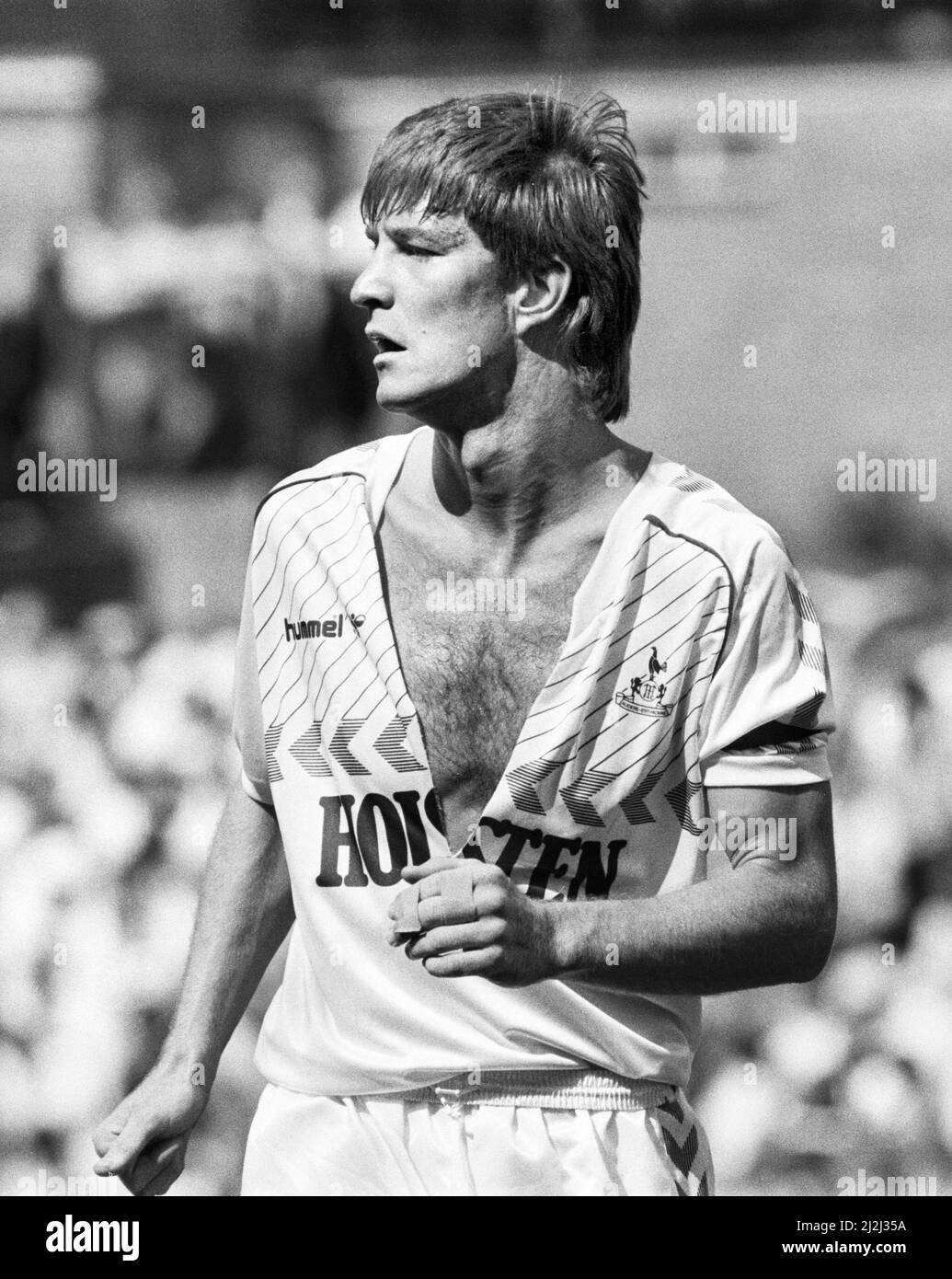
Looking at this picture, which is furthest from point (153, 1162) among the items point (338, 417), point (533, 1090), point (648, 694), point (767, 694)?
point (338, 417)

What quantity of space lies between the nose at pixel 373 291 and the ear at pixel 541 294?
0.66 ft

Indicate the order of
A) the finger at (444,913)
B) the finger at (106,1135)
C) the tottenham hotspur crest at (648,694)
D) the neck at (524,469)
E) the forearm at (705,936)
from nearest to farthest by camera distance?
the finger at (444,913), the forearm at (705,936), the finger at (106,1135), the tottenham hotspur crest at (648,694), the neck at (524,469)

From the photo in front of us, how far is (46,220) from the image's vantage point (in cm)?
419

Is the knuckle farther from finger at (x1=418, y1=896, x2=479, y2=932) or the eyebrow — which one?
the eyebrow

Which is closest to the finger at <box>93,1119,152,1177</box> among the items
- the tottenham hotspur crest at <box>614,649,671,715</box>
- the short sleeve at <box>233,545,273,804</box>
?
the short sleeve at <box>233,545,273,804</box>

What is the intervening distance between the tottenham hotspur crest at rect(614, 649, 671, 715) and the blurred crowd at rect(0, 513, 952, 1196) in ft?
6.20

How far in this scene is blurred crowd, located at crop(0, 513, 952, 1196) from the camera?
4.06 m

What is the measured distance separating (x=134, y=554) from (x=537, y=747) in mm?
2172

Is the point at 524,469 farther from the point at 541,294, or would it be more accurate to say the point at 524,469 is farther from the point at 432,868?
the point at 432,868

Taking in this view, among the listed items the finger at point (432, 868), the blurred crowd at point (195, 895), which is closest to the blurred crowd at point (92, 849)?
the blurred crowd at point (195, 895)

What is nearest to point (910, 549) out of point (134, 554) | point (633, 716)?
point (134, 554)

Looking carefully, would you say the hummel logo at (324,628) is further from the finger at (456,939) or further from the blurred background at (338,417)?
the blurred background at (338,417)

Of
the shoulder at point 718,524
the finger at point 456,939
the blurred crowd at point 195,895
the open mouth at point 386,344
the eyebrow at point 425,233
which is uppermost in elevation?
the eyebrow at point 425,233

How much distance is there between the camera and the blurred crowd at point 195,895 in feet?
13.3
